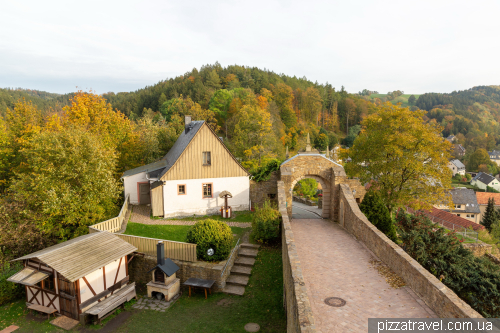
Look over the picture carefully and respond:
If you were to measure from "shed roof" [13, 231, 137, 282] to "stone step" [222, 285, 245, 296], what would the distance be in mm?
4826

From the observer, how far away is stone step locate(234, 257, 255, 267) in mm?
14414

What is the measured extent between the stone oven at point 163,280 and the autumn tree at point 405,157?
1467 centimetres

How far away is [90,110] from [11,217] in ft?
47.4

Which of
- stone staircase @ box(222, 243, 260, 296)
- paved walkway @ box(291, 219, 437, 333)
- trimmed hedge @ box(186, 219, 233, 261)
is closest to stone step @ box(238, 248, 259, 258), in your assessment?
stone staircase @ box(222, 243, 260, 296)

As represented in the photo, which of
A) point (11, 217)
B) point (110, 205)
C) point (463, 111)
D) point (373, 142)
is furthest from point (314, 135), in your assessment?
point (463, 111)

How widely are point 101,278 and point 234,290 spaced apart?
593 centimetres

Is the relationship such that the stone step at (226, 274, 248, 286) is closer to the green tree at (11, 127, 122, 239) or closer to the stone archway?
the stone archway

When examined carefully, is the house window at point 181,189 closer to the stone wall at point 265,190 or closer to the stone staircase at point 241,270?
the stone wall at point 265,190

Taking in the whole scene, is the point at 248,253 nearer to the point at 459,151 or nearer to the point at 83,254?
the point at 83,254

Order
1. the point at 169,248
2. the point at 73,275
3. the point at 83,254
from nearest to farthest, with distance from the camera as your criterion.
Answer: the point at 73,275
the point at 83,254
the point at 169,248

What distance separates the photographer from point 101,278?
12594mm

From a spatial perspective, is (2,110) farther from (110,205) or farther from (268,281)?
(268,281)

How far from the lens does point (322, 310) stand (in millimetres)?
8445

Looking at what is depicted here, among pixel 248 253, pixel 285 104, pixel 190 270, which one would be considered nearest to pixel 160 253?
pixel 190 270
